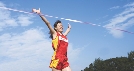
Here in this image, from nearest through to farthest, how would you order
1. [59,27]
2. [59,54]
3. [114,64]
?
[59,54]
[59,27]
[114,64]

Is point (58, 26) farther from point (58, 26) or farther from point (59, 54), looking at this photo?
point (59, 54)

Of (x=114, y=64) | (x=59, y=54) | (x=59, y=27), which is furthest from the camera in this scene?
(x=114, y=64)

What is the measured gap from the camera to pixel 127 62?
8112 centimetres

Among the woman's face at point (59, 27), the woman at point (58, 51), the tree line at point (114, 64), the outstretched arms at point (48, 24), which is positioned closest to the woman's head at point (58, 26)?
the woman's face at point (59, 27)

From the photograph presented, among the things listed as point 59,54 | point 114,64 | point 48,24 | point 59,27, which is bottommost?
point 59,54

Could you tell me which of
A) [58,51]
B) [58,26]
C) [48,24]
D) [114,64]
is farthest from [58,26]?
[114,64]

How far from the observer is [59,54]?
263 inches

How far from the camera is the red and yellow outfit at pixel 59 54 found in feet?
21.7

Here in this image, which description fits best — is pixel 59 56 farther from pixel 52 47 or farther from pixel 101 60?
pixel 101 60

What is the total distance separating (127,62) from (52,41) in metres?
78.0

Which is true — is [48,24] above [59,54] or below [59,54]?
above

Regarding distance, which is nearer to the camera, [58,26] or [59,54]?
[59,54]

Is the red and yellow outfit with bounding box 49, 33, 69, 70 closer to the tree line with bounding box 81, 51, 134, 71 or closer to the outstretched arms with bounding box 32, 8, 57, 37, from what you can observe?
the outstretched arms with bounding box 32, 8, 57, 37

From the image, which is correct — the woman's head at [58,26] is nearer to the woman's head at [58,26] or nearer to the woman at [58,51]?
the woman's head at [58,26]
